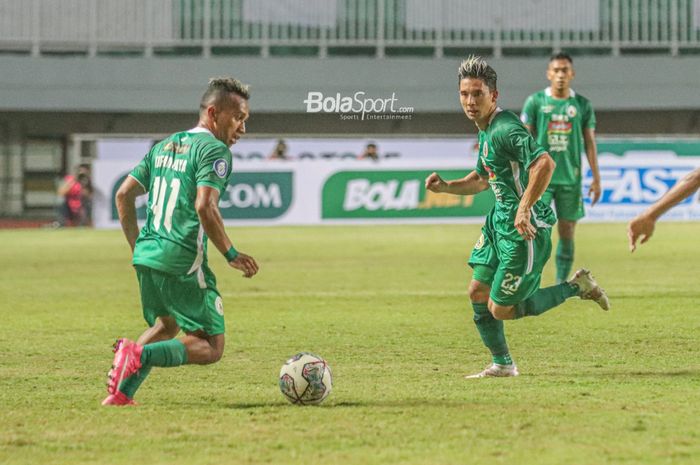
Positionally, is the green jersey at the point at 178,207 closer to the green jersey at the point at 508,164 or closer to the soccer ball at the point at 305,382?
the soccer ball at the point at 305,382

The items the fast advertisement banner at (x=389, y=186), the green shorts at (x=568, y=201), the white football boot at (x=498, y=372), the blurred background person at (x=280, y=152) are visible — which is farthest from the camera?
the blurred background person at (x=280, y=152)

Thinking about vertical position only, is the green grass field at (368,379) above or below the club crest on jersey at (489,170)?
below

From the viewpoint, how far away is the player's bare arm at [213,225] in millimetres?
5637

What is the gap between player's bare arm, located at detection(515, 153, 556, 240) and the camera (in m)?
6.66

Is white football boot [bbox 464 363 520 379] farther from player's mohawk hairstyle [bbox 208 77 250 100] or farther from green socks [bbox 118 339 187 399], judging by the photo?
player's mohawk hairstyle [bbox 208 77 250 100]

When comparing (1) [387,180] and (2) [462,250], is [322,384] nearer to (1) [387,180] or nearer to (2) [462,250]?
(2) [462,250]

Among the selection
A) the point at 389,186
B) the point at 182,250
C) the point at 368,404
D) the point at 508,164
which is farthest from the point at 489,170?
the point at 389,186

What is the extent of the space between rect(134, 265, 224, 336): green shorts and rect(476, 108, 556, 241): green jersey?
1957 mm

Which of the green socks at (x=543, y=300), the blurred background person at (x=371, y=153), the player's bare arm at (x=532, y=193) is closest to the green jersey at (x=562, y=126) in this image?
the green socks at (x=543, y=300)

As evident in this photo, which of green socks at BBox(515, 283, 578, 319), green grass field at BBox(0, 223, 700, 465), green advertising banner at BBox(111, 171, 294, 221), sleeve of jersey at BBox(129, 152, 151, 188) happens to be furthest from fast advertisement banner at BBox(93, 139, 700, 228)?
sleeve of jersey at BBox(129, 152, 151, 188)

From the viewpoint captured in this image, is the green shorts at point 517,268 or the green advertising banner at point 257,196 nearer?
the green shorts at point 517,268

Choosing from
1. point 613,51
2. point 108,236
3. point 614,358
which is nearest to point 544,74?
point 613,51

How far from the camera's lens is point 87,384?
6926 millimetres

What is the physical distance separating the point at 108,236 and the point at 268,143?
448 cm
